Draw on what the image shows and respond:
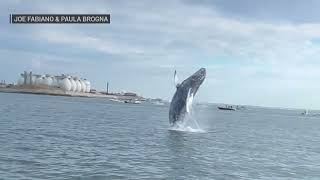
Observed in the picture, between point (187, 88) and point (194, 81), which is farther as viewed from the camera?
point (187, 88)

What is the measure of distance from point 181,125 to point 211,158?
26347 millimetres

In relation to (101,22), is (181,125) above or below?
below

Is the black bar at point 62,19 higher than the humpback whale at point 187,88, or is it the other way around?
the black bar at point 62,19

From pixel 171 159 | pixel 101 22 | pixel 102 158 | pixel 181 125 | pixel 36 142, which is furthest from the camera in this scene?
pixel 181 125

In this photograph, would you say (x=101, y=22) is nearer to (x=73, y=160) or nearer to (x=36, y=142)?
(x=36, y=142)

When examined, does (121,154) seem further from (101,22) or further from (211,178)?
(101,22)

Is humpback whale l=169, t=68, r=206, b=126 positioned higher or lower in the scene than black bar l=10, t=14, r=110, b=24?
lower

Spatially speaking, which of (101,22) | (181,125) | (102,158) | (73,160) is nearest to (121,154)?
(102,158)

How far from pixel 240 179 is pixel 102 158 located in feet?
31.9

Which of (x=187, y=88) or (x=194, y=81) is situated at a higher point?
(x=194, y=81)

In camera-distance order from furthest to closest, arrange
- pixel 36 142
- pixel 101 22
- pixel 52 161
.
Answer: pixel 101 22 < pixel 36 142 < pixel 52 161

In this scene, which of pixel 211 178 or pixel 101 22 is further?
pixel 101 22

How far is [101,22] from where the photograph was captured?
49.3 meters

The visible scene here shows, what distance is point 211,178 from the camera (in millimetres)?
29953
